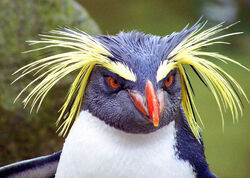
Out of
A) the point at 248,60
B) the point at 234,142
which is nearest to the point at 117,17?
the point at 248,60

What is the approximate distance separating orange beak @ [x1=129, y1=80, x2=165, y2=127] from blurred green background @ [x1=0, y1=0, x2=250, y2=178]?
50.5 inches

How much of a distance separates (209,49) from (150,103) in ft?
13.0

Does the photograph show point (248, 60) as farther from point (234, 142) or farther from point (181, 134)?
point (181, 134)

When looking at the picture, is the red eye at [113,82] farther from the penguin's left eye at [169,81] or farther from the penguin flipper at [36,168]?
the penguin flipper at [36,168]

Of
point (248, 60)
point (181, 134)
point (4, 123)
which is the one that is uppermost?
point (248, 60)

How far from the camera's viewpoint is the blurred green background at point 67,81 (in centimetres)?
238

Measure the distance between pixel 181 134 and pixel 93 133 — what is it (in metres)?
0.29

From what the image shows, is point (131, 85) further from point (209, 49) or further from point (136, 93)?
point (209, 49)

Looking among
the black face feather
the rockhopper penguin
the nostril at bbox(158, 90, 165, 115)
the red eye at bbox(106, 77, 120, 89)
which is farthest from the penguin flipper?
the nostril at bbox(158, 90, 165, 115)

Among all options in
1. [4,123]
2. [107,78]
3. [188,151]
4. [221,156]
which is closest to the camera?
[107,78]

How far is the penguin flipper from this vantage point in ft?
5.90

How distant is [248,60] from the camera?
4766 mm

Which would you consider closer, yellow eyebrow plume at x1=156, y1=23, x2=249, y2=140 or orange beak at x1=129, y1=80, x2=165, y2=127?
orange beak at x1=129, y1=80, x2=165, y2=127

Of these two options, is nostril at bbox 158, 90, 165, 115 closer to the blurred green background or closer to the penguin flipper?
the penguin flipper
